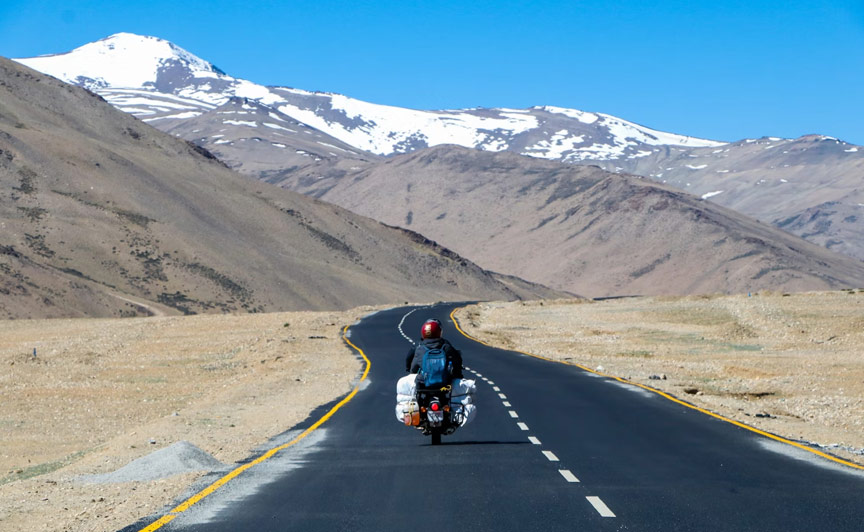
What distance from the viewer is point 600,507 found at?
11.0 m

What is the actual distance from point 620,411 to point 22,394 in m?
20.5

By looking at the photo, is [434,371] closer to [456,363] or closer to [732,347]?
[456,363]

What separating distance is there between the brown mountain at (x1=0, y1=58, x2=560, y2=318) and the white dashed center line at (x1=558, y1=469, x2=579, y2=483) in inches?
2722

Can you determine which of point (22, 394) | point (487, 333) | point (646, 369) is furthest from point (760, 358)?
point (22, 394)

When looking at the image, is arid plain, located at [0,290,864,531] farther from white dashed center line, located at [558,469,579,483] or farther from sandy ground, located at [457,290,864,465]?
white dashed center line, located at [558,469,579,483]

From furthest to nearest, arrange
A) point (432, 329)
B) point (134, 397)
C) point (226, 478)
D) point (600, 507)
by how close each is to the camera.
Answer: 1. point (134, 397)
2. point (432, 329)
3. point (226, 478)
4. point (600, 507)

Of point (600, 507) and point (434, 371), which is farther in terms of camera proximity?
point (434, 371)

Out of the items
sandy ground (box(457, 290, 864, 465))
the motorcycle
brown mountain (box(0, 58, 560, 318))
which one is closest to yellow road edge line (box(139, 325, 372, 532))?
the motorcycle

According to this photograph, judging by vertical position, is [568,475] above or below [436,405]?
below

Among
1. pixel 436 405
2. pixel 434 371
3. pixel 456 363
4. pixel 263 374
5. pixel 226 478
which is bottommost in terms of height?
pixel 263 374

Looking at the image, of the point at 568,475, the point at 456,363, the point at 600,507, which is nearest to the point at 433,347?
the point at 456,363

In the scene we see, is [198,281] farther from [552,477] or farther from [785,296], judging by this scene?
[552,477]

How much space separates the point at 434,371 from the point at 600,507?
170 inches

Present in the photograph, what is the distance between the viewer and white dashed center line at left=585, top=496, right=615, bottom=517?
418 inches
